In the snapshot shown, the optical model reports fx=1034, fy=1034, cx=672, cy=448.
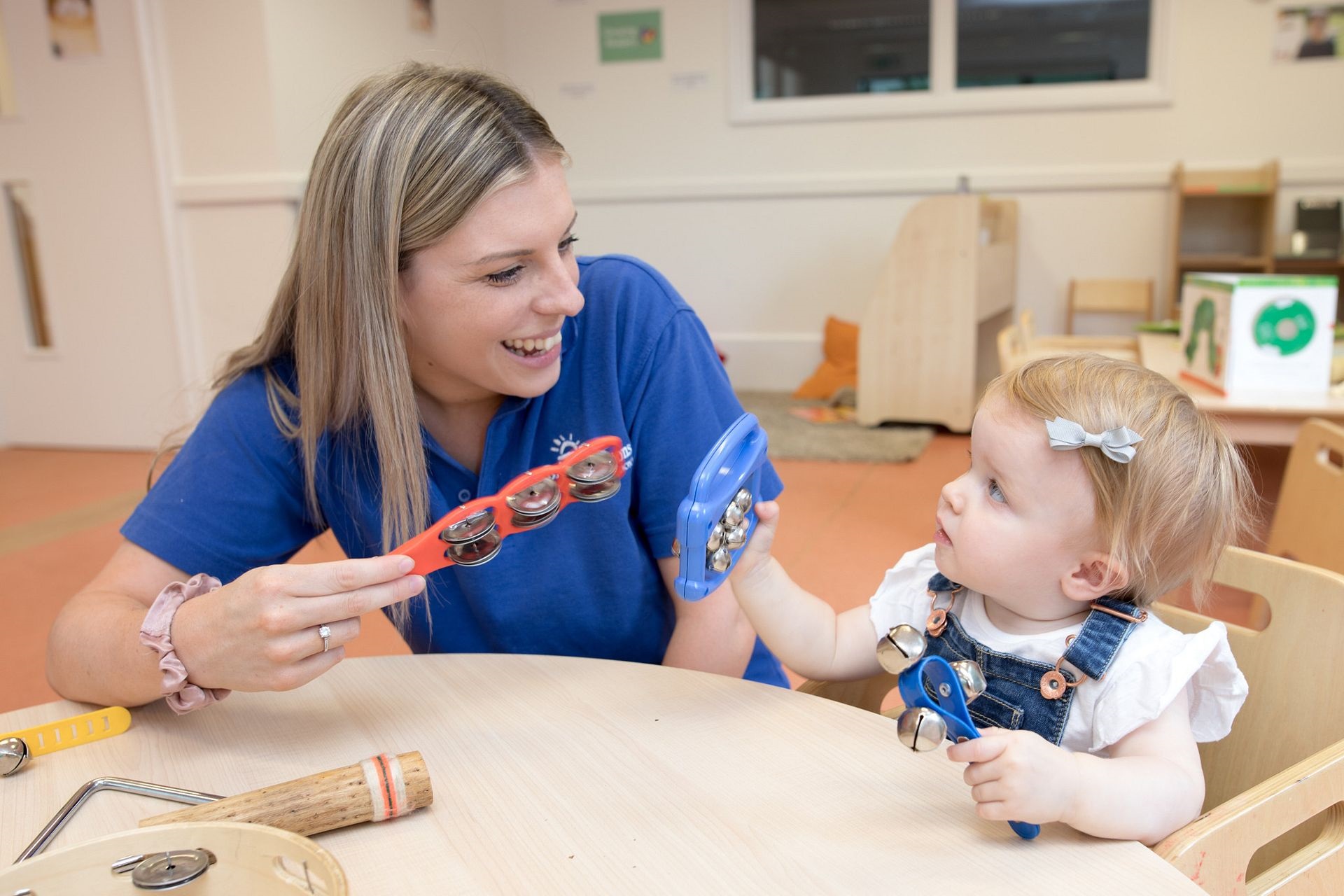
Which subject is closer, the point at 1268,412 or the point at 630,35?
the point at 1268,412

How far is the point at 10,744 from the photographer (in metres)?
0.80

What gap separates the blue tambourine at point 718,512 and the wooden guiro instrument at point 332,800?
236 millimetres

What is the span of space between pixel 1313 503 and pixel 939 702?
1.32m

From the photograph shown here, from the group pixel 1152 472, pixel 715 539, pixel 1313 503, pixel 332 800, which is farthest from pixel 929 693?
pixel 1313 503

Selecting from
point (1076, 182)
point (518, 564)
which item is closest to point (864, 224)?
point (1076, 182)

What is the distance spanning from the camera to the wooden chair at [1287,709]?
31.1 inches

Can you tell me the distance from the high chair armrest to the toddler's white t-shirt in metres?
0.11

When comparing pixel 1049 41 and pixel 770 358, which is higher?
pixel 1049 41

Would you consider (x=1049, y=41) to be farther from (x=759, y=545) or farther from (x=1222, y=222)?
(x=759, y=545)

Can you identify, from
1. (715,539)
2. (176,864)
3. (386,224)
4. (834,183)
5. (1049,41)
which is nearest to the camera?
(176,864)

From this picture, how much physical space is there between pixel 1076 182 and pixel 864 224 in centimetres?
100

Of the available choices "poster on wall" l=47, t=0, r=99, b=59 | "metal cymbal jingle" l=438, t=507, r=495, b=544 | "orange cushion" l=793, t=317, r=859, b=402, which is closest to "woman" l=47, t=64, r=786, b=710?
"metal cymbal jingle" l=438, t=507, r=495, b=544

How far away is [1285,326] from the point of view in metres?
2.24

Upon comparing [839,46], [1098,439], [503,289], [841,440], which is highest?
[839,46]
